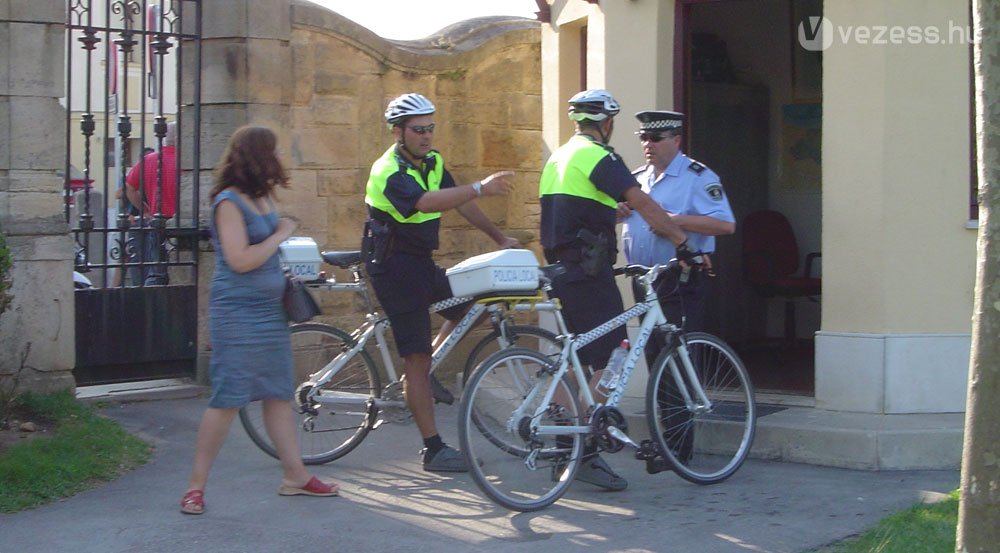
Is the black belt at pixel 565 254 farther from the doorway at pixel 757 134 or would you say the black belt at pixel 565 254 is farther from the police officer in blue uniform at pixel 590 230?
the doorway at pixel 757 134

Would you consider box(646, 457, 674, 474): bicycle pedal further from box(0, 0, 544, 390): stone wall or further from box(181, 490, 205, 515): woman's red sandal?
box(0, 0, 544, 390): stone wall

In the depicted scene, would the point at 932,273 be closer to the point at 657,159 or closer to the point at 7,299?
the point at 657,159

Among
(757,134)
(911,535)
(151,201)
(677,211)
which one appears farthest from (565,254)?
(757,134)

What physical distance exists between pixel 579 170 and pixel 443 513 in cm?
177

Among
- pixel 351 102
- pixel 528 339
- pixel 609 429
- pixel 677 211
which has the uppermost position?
pixel 351 102

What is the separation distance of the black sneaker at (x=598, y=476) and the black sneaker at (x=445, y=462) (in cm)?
69

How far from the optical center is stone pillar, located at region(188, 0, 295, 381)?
8.75 meters

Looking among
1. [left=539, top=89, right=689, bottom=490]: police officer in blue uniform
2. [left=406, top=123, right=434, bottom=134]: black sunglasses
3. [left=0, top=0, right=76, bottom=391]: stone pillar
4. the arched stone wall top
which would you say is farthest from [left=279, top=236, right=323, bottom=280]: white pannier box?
the arched stone wall top

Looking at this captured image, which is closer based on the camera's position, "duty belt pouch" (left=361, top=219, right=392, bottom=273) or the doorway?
"duty belt pouch" (left=361, top=219, right=392, bottom=273)

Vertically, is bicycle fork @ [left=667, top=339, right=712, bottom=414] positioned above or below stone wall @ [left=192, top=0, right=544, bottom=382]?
below

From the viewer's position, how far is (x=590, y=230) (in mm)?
6254

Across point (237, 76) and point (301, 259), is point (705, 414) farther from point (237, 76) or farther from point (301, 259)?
point (237, 76)

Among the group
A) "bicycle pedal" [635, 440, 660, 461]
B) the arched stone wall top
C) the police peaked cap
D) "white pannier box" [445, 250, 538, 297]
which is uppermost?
the arched stone wall top

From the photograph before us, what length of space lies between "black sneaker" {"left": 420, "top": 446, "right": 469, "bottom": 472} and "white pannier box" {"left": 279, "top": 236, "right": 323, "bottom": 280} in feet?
3.69
